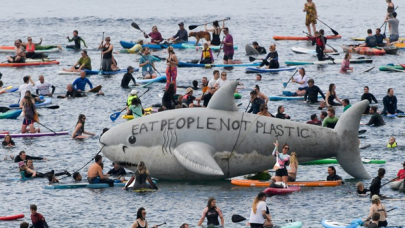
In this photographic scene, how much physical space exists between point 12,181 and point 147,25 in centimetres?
6844

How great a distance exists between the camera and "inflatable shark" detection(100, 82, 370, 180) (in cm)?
5031

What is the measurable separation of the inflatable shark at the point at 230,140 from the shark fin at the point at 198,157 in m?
0.05

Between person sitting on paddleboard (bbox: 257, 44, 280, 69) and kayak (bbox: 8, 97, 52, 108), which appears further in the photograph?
person sitting on paddleboard (bbox: 257, 44, 280, 69)

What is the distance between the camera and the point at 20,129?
6506 cm

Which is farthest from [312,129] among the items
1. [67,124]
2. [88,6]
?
[88,6]

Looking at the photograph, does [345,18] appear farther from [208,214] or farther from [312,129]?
[208,214]

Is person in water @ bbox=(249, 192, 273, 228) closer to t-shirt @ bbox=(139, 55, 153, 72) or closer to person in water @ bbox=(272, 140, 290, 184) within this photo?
person in water @ bbox=(272, 140, 290, 184)

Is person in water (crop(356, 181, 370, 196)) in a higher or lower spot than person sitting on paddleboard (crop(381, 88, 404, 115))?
lower

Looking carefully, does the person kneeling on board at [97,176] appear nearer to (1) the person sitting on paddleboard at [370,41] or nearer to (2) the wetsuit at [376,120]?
(2) the wetsuit at [376,120]

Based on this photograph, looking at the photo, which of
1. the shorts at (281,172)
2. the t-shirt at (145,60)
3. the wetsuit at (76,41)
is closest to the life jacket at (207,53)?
the t-shirt at (145,60)

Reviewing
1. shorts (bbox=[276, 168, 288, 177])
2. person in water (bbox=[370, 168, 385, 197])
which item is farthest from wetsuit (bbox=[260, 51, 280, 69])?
person in water (bbox=[370, 168, 385, 197])

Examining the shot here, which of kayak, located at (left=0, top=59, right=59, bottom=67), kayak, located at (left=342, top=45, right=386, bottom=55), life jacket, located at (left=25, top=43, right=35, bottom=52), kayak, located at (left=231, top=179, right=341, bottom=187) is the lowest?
kayak, located at (left=231, top=179, right=341, bottom=187)

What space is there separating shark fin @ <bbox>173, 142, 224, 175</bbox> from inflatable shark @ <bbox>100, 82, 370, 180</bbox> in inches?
2.1

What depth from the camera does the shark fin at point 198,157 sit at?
161ft
